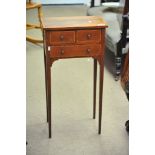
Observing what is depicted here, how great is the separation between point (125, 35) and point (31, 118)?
1.10m

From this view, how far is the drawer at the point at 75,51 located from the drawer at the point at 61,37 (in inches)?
1.4

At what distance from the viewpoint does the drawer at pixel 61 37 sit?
1.83m

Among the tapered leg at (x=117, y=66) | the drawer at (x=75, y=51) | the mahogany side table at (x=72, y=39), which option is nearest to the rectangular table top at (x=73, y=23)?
the mahogany side table at (x=72, y=39)

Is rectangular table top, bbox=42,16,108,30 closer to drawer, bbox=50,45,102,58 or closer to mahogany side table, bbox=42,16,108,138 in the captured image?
→ mahogany side table, bbox=42,16,108,138

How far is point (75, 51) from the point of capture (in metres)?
1.89

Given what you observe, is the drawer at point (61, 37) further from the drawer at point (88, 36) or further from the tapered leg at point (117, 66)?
the tapered leg at point (117, 66)

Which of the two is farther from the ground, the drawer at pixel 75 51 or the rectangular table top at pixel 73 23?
the rectangular table top at pixel 73 23

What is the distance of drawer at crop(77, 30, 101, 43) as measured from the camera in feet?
6.13

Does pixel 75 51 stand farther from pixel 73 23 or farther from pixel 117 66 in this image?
pixel 117 66
